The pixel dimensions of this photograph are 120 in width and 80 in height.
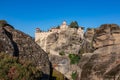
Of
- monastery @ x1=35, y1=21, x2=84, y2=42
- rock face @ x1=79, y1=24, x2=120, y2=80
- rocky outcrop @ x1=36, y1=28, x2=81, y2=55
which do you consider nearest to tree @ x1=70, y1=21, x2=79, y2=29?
monastery @ x1=35, y1=21, x2=84, y2=42

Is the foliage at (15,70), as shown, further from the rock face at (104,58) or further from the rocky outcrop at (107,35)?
the rocky outcrop at (107,35)

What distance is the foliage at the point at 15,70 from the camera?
18.7 meters

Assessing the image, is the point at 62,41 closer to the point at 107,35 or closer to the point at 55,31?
the point at 55,31

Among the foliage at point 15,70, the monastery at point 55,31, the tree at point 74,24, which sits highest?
the tree at point 74,24

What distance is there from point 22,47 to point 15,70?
7.08m

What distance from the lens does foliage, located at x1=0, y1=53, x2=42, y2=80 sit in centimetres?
1870

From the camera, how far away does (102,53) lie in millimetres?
26953

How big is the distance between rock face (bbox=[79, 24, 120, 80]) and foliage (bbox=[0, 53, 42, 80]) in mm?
7282

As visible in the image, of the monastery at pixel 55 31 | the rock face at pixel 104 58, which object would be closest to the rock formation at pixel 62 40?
the monastery at pixel 55 31

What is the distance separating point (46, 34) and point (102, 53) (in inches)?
3982

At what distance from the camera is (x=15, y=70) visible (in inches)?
748

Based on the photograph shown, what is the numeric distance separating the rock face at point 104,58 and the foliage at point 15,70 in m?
7.28

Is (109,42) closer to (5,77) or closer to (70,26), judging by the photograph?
(5,77)

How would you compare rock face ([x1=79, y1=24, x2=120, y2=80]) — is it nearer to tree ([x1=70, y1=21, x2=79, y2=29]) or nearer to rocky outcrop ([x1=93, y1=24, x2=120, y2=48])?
rocky outcrop ([x1=93, y1=24, x2=120, y2=48])
